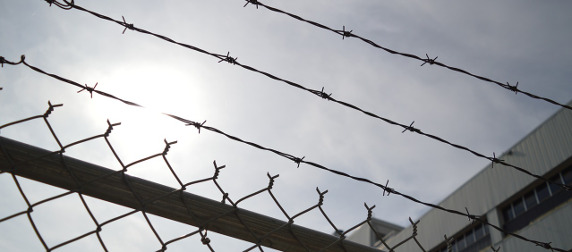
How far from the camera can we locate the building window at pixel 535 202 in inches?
629

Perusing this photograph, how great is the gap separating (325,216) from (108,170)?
0.85 meters

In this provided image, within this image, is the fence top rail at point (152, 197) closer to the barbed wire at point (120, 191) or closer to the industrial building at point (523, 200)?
the barbed wire at point (120, 191)

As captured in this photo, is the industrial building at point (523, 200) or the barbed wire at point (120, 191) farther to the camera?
the industrial building at point (523, 200)

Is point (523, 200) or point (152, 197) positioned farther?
point (523, 200)

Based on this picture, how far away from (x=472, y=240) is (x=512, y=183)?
336cm

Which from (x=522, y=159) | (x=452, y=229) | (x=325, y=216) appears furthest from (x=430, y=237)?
(x=325, y=216)

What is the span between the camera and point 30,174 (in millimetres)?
1507

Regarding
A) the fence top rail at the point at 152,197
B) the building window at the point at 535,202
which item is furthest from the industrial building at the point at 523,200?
the fence top rail at the point at 152,197

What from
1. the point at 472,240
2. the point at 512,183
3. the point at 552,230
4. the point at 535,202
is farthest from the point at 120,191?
the point at 472,240

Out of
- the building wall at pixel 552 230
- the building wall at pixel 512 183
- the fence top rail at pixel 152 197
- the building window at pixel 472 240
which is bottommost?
the fence top rail at pixel 152 197

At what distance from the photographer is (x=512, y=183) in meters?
17.9

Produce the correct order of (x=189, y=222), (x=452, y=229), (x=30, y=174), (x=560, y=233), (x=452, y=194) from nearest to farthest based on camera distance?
1. (x=30, y=174)
2. (x=189, y=222)
3. (x=560, y=233)
4. (x=452, y=229)
5. (x=452, y=194)

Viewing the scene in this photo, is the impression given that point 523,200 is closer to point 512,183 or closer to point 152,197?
point 512,183

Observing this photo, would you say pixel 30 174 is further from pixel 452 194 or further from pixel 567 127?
pixel 452 194
